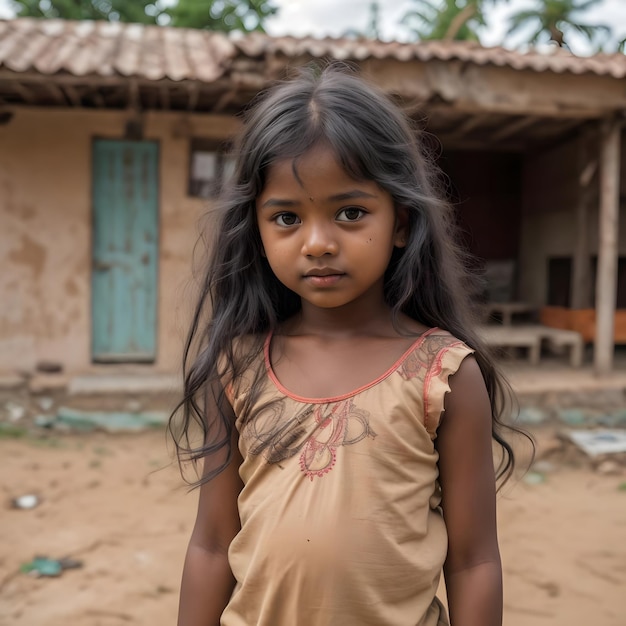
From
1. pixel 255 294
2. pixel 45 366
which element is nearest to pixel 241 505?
pixel 255 294

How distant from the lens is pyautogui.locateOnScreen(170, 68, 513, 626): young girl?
40.8 inches

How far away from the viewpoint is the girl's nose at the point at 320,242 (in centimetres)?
105

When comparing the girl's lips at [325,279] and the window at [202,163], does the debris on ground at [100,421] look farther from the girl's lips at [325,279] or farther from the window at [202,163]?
the girl's lips at [325,279]

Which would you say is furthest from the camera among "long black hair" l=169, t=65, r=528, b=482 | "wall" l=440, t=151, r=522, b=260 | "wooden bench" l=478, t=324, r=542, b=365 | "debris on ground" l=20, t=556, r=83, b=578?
"wall" l=440, t=151, r=522, b=260

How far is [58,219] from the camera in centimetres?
580

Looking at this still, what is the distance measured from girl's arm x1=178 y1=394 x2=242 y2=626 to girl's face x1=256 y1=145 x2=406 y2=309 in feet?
1.07

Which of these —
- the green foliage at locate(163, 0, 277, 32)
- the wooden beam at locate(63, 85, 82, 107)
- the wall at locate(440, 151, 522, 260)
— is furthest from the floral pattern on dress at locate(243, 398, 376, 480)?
the green foliage at locate(163, 0, 277, 32)

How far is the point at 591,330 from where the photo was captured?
6613 millimetres

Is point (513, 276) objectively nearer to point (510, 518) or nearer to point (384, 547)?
point (510, 518)

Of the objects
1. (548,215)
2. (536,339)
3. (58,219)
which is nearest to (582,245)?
(548,215)

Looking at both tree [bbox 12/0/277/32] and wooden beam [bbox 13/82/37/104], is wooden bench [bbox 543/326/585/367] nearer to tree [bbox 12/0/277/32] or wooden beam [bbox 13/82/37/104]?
wooden beam [bbox 13/82/37/104]

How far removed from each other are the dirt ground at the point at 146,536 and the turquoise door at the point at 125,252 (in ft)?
4.06

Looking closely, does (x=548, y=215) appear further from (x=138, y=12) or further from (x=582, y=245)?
(x=138, y=12)

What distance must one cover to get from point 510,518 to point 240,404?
9.70 ft
